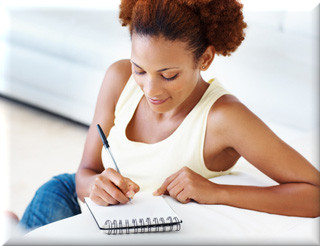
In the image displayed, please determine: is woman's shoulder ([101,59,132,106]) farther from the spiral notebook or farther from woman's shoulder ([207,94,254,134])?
the spiral notebook

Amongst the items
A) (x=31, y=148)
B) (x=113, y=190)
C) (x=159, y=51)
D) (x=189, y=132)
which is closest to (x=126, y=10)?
(x=159, y=51)

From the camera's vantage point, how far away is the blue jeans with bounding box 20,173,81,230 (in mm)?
1354

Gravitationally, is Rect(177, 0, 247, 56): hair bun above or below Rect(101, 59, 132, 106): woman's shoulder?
above

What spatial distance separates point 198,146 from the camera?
124 centimetres

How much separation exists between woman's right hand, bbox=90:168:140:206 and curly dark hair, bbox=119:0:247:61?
0.31 metres

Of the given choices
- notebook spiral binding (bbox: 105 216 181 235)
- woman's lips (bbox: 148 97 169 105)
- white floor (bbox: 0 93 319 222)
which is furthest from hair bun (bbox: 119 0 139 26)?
white floor (bbox: 0 93 319 222)

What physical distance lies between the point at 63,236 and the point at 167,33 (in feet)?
1.48

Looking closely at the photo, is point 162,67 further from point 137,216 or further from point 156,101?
point 137,216

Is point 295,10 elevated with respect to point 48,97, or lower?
elevated

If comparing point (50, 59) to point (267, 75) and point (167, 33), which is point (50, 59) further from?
point (167, 33)

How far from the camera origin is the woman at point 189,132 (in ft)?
3.62

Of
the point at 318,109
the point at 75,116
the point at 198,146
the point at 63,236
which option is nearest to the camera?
the point at 63,236

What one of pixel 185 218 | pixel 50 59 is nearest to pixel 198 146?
pixel 185 218

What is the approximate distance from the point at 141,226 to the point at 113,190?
0.38ft
